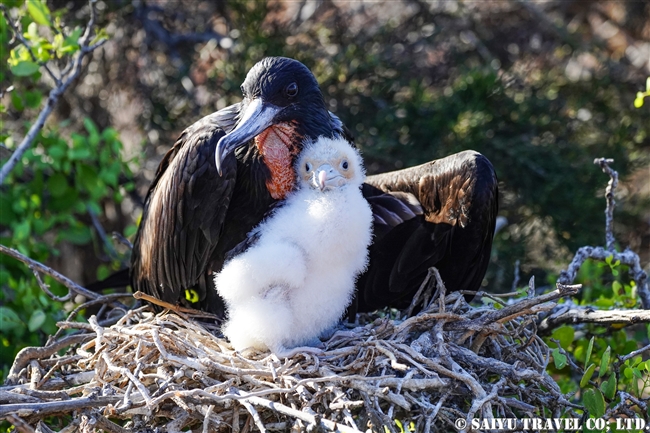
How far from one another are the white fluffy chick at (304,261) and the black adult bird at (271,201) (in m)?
0.12

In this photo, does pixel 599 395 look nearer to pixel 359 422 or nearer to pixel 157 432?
pixel 359 422

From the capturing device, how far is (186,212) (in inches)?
92.7

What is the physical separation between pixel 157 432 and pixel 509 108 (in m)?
2.42

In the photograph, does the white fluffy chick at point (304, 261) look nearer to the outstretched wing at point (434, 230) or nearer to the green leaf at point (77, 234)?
the outstretched wing at point (434, 230)

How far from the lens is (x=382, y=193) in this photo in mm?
2699

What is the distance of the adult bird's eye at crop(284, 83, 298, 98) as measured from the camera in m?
2.38

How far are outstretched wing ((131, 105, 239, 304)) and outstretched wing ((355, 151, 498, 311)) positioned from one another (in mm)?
572

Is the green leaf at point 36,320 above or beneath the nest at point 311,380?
above

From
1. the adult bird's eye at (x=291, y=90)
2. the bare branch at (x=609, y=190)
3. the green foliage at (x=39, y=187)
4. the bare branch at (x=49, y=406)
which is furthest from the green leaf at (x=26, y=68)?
the bare branch at (x=609, y=190)

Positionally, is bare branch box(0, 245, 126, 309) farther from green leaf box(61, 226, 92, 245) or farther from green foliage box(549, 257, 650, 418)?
green foliage box(549, 257, 650, 418)

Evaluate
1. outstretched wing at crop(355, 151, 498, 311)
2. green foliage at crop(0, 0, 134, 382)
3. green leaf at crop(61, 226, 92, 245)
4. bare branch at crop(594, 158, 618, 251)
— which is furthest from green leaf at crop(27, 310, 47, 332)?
bare branch at crop(594, 158, 618, 251)

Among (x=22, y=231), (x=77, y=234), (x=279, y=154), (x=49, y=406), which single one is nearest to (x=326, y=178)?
(x=279, y=154)

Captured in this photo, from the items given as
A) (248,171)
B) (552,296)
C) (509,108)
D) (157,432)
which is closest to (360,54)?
(509,108)

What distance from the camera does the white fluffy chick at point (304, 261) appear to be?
2182 mm
